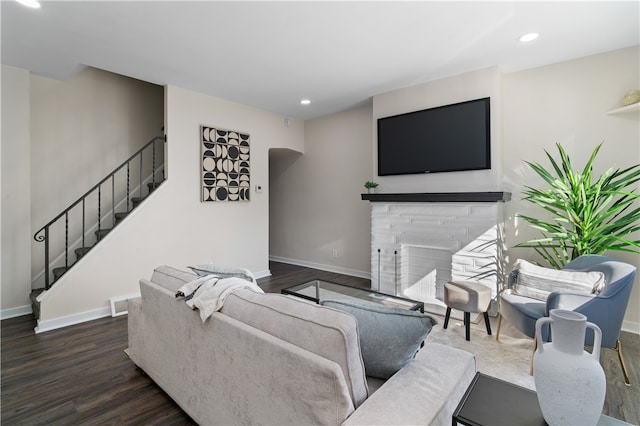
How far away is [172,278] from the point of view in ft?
6.29

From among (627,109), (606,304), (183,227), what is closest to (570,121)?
(627,109)

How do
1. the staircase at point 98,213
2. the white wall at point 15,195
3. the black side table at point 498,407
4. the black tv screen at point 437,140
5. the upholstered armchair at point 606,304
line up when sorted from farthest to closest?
1. the staircase at point 98,213
2. the black tv screen at point 437,140
3. the white wall at point 15,195
4. the upholstered armchair at point 606,304
5. the black side table at point 498,407

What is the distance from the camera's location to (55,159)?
388 cm

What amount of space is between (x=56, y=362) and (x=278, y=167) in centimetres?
465

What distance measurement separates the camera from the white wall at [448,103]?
3418mm

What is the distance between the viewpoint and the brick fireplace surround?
10.9 ft

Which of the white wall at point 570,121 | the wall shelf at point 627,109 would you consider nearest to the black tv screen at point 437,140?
the white wall at point 570,121

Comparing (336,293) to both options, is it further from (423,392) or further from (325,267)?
(325,267)

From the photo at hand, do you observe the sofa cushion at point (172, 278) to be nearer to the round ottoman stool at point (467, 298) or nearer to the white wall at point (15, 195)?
the round ottoman stool at point (467, 298)

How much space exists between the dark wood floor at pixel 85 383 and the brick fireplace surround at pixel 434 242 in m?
1.29

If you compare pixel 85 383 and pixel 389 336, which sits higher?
pixel 389 336

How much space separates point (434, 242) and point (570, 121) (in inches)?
73.6

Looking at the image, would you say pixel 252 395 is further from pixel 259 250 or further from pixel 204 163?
pixel 259 250

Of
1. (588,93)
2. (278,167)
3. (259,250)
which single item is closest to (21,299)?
(259,250)
